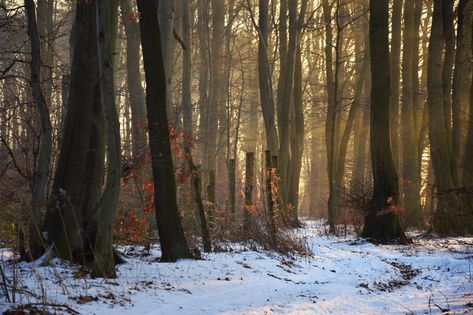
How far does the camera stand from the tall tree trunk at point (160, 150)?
7.68 m

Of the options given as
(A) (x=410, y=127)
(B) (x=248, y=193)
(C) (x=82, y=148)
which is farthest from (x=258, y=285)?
(A) (x=410, y=127)

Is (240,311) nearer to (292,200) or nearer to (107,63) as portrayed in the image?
(107,63)

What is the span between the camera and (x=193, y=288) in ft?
20.6

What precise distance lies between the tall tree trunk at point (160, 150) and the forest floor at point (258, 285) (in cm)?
39

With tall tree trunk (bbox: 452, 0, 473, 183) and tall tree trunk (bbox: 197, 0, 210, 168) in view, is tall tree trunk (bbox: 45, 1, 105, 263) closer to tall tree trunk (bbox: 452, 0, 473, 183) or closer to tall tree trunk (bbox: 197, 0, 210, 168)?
tall tree trunk (bbox: 452, 0, 473, 183)

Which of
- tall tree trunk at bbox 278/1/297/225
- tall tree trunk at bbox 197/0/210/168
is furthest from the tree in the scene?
tall tree trunk at bbox 197/0/210/168

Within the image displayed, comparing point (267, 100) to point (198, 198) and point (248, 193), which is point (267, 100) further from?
point (198, 198)

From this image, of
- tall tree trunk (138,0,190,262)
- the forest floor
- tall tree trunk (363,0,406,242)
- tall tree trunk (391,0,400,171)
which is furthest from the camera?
tall tree trunk (391,0,400,171)

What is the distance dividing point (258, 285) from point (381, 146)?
7.18 m

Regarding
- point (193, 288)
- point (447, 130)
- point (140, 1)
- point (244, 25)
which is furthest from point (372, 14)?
point (244, 25)

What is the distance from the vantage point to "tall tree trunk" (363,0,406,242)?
41.1ft

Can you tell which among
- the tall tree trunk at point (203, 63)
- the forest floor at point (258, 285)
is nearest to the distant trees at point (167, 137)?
the tall tree trunk at point (203, 63)

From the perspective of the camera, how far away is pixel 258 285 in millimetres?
6867

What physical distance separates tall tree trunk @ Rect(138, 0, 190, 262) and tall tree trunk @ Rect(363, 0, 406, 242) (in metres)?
6.41
